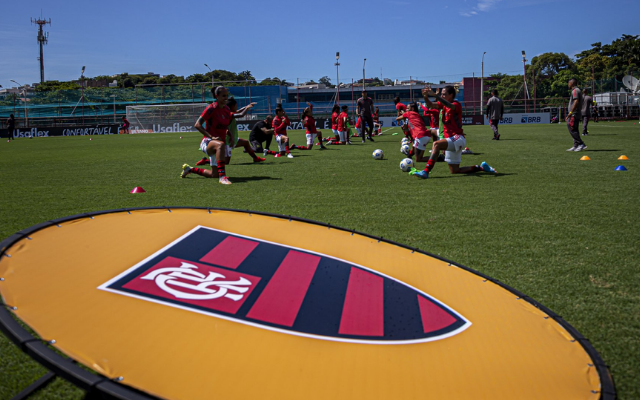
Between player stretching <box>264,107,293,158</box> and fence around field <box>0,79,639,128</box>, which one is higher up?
fence around field <box>0,79,639,128</box>

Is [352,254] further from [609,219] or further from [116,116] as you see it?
[116,116]

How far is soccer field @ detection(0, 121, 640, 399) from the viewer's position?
2.62 metres

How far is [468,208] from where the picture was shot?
560 centimetres

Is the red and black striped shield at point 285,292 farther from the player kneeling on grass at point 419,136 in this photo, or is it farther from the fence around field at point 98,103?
the fence around field at point 98,103

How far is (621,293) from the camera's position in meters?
2.90

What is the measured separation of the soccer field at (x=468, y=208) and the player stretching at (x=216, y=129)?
0.42 metres

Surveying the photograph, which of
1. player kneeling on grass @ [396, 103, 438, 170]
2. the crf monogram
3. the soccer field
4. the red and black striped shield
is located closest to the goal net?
the soccer field

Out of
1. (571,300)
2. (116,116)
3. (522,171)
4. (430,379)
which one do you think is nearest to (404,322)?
(430,379)

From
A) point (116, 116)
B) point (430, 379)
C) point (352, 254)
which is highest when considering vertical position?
point (116, 116)

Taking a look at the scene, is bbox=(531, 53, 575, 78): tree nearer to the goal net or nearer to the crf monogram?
the goal net

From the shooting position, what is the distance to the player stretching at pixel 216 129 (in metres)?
8.31

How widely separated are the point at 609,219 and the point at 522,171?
14.4ft

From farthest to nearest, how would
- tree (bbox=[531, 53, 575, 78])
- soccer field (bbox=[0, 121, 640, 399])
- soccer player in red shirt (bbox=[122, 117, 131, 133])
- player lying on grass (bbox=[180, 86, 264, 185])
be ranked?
1. tree (bbox=[531, 53, 575, 78])
2. soccer player in red shirt (bbox=[122, 117, 131, 133])
3. player lying on grass (bbox=[180, 86, 264, 185])
4. soccer field (bbox=[0, 121, 640, 399])

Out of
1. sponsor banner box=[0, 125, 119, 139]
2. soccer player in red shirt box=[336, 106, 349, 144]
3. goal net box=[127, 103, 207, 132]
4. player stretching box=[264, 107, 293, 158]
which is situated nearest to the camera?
player stretching box=[264, 107, 293, 158]
